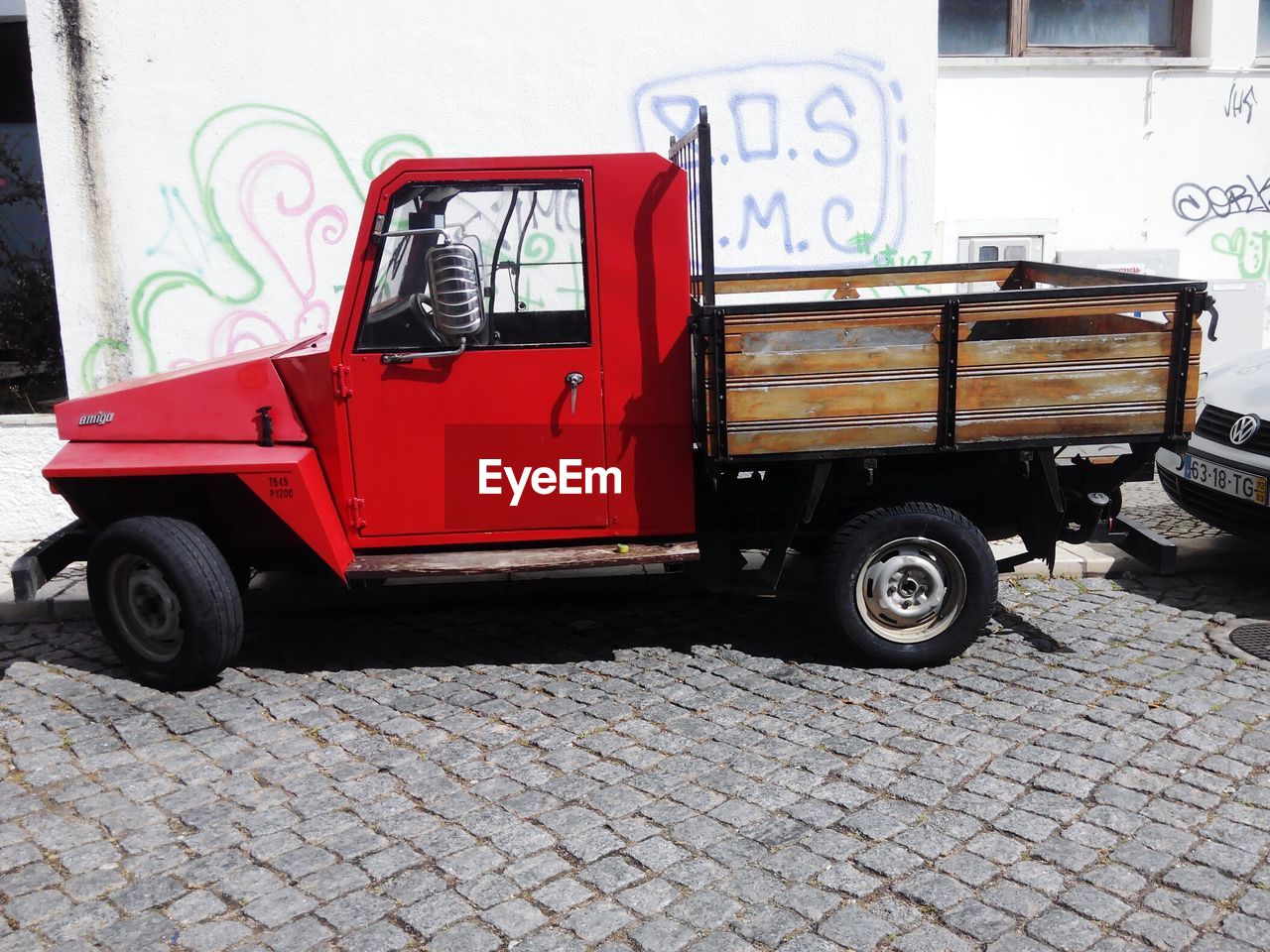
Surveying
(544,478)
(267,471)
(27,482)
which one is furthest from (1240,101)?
(27,482)

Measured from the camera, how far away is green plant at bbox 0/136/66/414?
29.3 feet

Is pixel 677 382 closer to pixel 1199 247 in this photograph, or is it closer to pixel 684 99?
pixel 684 99

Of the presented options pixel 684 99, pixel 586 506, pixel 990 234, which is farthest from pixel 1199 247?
pixel 586 506

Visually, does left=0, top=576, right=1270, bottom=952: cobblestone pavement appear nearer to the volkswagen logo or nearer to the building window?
the volkswagen logo

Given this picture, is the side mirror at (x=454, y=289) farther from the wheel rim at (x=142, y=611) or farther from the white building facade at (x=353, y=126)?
the white building facade at (x=353, y=126)

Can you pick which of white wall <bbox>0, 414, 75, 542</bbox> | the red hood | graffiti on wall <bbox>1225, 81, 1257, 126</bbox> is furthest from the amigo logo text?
graffiti on wall <bbox>1225, 81, 1257, 126</bbox>

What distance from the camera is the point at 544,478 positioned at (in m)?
4.88

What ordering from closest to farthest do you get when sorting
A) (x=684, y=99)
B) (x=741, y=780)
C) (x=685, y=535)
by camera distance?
(x=741, y=780) → (x=685, y=535) → (x=684, y=99)

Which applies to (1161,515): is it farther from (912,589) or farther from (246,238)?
(246,238)

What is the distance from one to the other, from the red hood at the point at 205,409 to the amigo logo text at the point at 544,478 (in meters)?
0.82

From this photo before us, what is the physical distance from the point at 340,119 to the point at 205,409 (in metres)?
3.13

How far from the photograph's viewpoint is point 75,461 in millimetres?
4797

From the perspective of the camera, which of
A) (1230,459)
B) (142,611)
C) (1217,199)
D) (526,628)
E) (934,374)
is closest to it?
(934,374)

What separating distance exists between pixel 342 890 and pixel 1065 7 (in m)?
8.64
